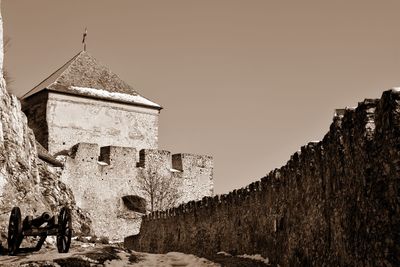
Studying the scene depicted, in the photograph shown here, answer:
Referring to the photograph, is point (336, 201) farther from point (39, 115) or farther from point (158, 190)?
point (39, 115)

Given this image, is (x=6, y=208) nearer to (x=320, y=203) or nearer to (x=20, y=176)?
(x=20, y=176)

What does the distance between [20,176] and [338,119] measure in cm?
1185

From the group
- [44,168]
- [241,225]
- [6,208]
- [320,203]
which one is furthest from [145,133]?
[320,203]

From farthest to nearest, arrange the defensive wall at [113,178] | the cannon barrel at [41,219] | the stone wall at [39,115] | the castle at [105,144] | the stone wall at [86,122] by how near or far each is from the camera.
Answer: the stone wall at [86,122]
the stone wall at [39,115]
the castle at [105,144]
the defensive wall at [113,178]
the cannon barrel at [41,219]

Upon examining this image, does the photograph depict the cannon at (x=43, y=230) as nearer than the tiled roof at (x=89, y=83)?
Yes

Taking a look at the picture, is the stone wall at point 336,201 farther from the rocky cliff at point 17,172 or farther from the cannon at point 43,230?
the rocky cliff at point 17,172

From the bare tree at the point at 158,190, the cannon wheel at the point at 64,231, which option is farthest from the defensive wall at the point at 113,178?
the cannon wheel at the point at 64,231

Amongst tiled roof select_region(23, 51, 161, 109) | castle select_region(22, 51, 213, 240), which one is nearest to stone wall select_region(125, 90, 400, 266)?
castle select_region(22, 51, 213, 240)

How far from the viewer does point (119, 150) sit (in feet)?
100

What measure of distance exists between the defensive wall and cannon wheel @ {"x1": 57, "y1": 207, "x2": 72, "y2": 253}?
55.3ft

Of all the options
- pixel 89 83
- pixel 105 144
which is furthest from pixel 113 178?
pixel 89 83

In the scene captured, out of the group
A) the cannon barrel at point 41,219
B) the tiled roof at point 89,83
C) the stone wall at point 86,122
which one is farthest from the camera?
the tiled roof at point 89,83

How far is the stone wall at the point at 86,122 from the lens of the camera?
3089cm

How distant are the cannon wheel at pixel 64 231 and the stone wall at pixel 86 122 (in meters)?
19.6
